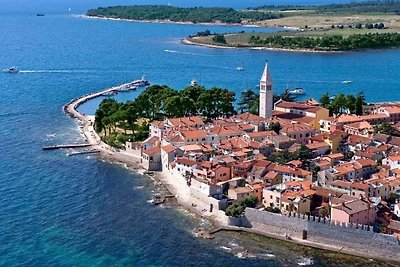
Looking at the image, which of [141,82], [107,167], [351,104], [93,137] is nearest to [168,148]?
[107,167]

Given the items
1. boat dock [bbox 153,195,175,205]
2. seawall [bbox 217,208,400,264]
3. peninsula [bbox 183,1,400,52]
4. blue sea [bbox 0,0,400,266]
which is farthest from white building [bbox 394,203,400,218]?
peninsula [bbox 183,1,400,52]

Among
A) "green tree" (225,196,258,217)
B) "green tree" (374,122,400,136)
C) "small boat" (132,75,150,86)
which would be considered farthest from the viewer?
"small boat" (132,75,150,86)

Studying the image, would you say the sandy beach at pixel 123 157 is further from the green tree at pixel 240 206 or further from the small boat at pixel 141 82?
the small boat at pixel 141 82

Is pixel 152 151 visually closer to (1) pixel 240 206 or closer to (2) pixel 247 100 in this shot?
(1) pixel 240 206

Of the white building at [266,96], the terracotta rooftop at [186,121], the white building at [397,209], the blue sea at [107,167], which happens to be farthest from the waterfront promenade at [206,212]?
the white building at [266,96]

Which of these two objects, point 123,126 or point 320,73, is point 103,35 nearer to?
point 320,73

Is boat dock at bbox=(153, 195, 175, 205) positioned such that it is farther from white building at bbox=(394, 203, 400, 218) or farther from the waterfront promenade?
white building at bbox=(394, 203, 400, 218)
